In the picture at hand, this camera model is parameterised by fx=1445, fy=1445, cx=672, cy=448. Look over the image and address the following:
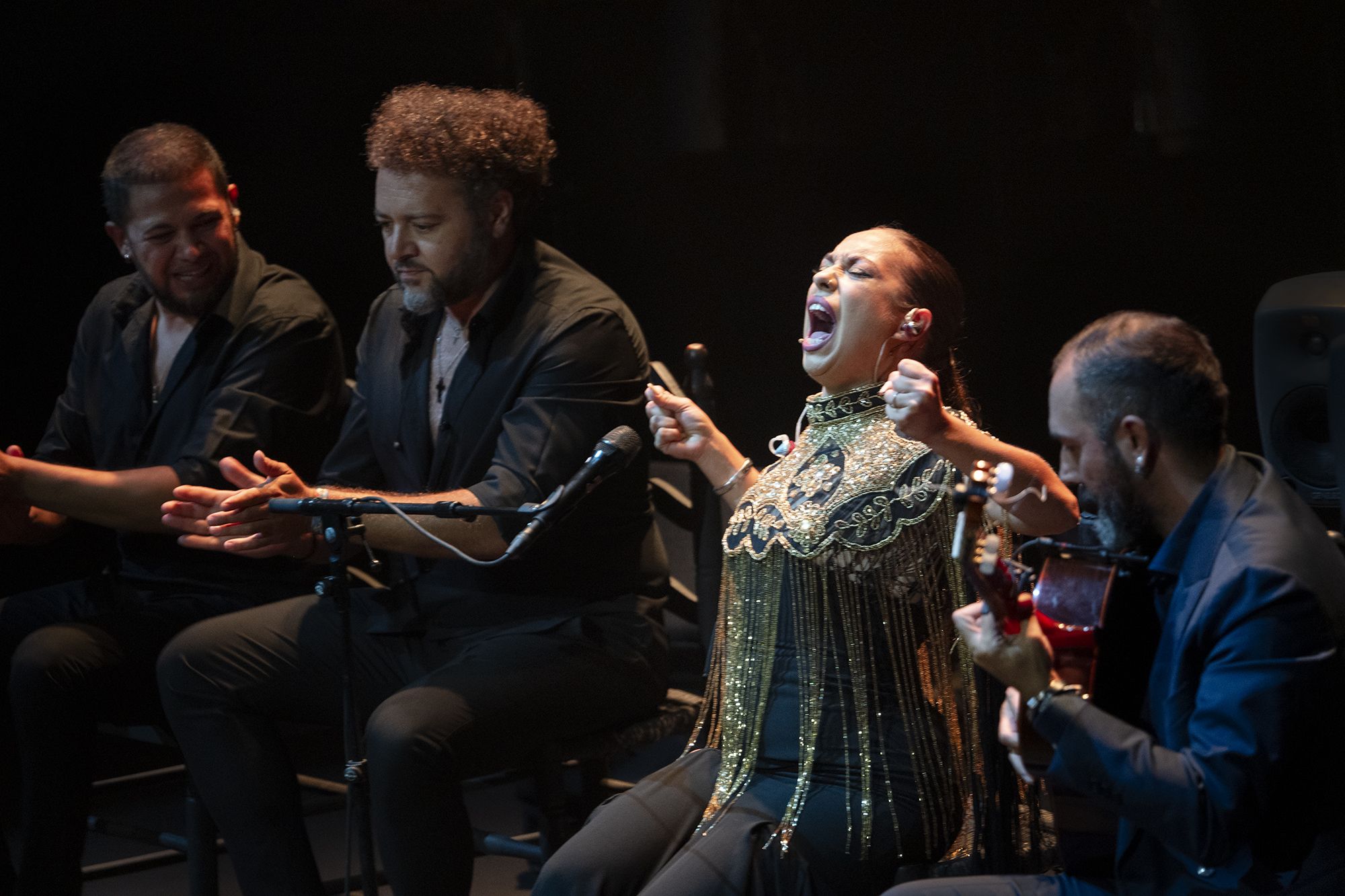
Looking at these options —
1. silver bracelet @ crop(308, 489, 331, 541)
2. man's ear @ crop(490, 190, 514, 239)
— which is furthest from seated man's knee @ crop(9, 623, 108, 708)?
man's ear @ crop(490, 190, 514, 239)

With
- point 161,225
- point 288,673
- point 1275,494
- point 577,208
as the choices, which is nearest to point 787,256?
point 577,208

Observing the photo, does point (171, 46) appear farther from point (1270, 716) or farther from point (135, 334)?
point (1270, 716)

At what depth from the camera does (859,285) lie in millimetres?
2396

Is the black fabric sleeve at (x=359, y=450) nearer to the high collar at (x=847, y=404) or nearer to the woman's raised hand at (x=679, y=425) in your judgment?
the woman's raised hand at (x=679, y=425)

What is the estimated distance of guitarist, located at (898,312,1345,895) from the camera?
1.62 metres

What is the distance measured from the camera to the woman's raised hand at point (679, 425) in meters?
2.55

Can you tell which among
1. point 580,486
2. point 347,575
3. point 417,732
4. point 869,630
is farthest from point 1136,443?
point 417,732

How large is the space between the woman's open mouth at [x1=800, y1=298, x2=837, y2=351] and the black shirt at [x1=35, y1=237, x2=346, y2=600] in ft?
4.77

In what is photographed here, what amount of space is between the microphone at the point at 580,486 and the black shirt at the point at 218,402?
1.25 metres

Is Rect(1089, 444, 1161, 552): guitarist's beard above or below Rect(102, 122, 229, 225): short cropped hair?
below

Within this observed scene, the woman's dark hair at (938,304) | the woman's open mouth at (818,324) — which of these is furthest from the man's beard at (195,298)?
the woman's dark hair at (938,304)

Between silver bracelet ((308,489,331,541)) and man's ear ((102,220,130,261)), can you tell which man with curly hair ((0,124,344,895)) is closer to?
man's ear ((102,220,130,261))

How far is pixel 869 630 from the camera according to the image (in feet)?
7.45

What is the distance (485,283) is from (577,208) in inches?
67.2
